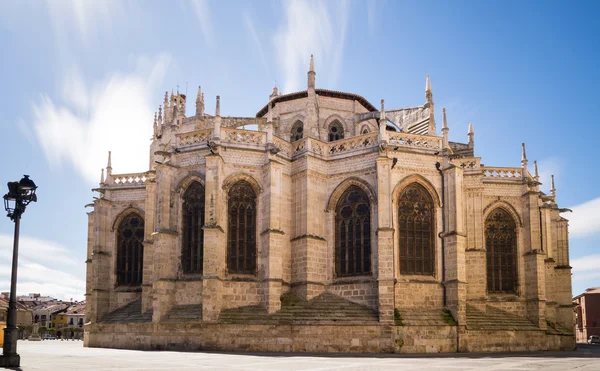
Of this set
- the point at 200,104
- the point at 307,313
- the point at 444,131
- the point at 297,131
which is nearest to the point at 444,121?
the point at 444,131

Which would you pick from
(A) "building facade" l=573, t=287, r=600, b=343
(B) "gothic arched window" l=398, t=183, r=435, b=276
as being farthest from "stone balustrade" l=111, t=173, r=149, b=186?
(A) "building facade" l=573, t=287, r=600, b=343

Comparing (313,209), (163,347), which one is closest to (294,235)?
(313,209)

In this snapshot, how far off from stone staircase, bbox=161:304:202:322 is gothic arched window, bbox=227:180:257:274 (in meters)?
2.35

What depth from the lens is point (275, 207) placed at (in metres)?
27.9

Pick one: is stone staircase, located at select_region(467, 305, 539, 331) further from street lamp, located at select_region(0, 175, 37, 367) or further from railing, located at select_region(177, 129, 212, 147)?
street lamp, located at select_region(0, 175, 37, 367)

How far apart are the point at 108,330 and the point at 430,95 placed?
22.5 meters

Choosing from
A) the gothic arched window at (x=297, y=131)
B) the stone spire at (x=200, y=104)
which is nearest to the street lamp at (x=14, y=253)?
the gothic arched window at (x=297, y=131)

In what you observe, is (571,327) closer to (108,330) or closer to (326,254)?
(326,254)

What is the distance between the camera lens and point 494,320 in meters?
29.6

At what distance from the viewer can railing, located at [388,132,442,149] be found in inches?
1138

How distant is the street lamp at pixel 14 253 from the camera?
1512cm

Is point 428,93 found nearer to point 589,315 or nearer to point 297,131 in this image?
point 297,131

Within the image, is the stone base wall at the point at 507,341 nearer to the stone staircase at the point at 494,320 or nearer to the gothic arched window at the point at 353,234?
the stone staircase at the point at 494,320

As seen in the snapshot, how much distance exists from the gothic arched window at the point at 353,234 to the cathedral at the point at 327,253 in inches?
2.7
